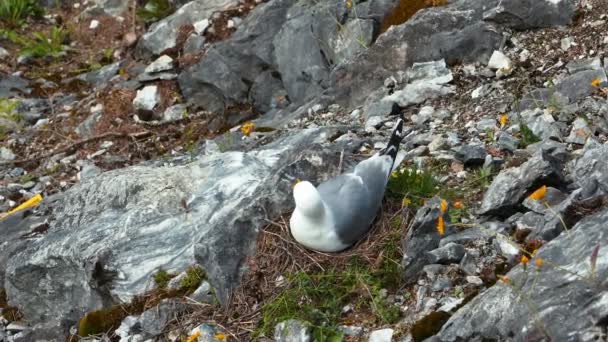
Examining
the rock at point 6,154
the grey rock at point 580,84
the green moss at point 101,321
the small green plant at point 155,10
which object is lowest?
the rock at point 6,154

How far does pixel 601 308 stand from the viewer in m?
A: 3.69

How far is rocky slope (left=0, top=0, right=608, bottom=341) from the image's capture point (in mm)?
4605

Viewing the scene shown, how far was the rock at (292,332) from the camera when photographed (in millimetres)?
4652

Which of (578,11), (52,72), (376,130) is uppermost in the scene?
(578,11)

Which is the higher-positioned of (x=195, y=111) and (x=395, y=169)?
(x=395, y=169)

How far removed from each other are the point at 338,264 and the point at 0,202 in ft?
13.7

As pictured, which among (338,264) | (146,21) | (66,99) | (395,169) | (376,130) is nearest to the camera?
(338,264)

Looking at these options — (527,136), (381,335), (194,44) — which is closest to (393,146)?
(527,136)

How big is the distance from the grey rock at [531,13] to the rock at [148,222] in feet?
5.56

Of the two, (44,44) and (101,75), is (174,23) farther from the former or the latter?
(44,44)

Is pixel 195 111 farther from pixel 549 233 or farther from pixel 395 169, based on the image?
A: pixel 549 233

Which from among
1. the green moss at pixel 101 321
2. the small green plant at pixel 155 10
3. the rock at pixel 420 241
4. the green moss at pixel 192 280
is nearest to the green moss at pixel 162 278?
the green moss at pixel 192 280

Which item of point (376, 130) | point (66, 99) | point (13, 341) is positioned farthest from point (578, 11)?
point (66, 99)

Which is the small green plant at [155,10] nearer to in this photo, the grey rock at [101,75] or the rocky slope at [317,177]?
the rocky slope at [317,177]
